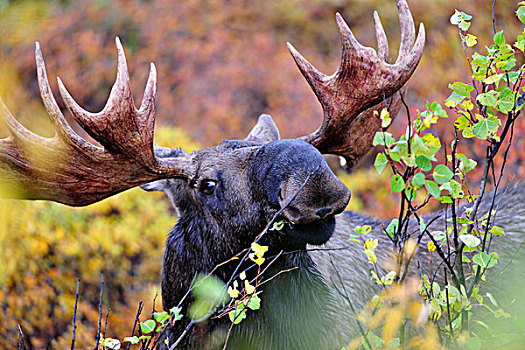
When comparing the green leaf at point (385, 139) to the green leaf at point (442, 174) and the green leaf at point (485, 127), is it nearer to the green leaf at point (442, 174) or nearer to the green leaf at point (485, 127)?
the green leaf at point (442, 174)

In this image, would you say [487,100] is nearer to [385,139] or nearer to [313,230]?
[385,139]

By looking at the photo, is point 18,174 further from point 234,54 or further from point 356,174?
point 234,54

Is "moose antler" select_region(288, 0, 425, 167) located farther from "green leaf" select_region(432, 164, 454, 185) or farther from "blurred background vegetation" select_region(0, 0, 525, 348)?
"blurred background vegetation" select_region(0, 0, 525, 348)

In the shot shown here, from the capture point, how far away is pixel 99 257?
20.1ft

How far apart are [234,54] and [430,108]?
7.46m

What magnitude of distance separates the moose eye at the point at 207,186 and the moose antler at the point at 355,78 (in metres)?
0.74

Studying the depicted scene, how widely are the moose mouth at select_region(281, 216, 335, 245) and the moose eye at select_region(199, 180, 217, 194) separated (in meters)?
0.56

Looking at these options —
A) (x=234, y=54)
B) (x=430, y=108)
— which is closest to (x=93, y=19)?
(x=234, y=54)

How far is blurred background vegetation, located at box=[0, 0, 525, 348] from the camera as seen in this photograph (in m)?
5.94

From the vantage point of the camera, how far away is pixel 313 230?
273 centimetres

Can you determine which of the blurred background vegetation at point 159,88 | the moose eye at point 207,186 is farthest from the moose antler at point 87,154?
the blurred background vegetation at point 159,88

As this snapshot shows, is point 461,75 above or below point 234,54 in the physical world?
below

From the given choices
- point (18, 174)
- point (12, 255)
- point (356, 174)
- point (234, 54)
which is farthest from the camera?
point (234, 54)

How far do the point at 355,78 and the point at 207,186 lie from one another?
1.04 m
